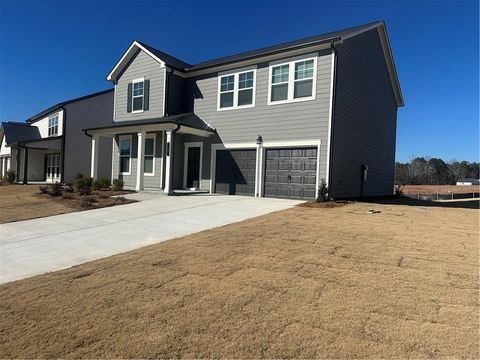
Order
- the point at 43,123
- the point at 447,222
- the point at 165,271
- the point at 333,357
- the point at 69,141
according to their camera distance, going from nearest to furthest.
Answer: the point at 333,357 → the point at 165,271 → the point at 447,222 → the point at 69,141 → the point at 43,123

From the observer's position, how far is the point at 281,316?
366 centimetres

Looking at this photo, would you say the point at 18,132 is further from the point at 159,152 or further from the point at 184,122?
the point at 184,122

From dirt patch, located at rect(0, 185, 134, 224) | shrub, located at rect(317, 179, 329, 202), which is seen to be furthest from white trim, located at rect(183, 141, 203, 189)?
shrub, located at rect(317, 179, 329, 202)

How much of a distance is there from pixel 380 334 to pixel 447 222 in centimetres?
702

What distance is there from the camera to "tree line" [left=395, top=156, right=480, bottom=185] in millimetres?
65500

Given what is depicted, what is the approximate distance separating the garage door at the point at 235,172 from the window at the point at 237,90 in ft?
6.88

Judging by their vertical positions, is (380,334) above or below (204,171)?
below

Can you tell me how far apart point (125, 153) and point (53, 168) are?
41.4ft

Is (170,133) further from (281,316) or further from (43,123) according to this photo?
(43,123)

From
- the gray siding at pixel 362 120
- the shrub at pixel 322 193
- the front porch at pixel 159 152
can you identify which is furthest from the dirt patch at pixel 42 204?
the gray siding at pixel 362 120

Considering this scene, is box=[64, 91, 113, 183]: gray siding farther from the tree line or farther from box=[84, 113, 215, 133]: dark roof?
the tree line

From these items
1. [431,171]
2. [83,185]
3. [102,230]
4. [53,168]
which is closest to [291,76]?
Result: [102,230]

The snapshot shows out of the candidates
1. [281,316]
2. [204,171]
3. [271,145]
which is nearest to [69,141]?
[204,171]

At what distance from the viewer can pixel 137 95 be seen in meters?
19.5
